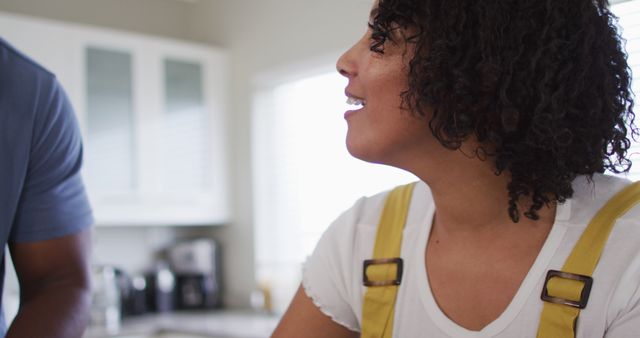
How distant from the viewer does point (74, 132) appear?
126 centimetres

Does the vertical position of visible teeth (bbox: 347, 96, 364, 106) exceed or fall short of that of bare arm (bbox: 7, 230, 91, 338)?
it exceeds it

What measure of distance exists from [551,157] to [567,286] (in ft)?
0.65

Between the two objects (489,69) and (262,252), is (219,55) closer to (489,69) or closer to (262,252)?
(262,252)

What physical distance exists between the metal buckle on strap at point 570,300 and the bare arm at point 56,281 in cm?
78

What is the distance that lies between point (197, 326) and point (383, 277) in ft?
7.07

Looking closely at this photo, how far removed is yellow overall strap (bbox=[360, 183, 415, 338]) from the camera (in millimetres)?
1104

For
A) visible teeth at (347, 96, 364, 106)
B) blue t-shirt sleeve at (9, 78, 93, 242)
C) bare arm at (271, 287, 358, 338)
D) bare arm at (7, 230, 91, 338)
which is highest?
visible teeth at (347, 96, 364, 106)

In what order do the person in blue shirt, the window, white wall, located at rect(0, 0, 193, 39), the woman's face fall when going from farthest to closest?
1. white wall, located at rect(0, 0, 193, 39)
2. the window
3. the person in blue shirt
4. the woman's face

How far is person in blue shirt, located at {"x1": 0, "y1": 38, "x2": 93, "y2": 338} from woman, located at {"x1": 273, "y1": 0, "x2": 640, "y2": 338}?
0.54 m

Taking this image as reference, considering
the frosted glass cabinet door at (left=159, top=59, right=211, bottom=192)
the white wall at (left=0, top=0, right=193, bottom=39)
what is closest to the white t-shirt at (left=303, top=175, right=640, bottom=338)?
the frosted glass cabinet door at (left=159, top=59, right=211, bottom=192)

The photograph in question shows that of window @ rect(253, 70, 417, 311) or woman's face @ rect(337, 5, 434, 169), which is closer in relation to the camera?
woman's face @ rect(337, 5, 434, 169)

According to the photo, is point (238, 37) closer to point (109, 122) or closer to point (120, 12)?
point (120, 12)

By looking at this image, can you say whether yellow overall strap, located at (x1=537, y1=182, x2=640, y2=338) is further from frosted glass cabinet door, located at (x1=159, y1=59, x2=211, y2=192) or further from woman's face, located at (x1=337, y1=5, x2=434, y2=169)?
frosted glass cabinet door, located at (x1=159, y1=59, x2=211, y2=192)

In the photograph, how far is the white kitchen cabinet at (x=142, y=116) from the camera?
326 cm
